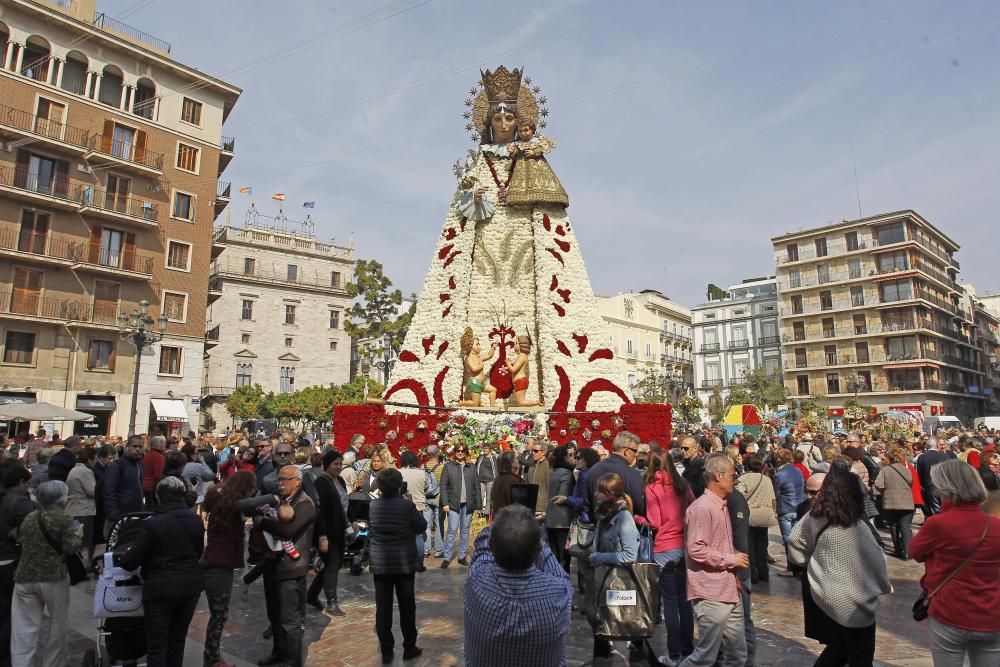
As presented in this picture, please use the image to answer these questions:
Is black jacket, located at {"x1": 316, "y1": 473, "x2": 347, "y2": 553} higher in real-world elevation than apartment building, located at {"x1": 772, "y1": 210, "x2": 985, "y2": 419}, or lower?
lower

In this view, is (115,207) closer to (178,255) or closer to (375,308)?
(178,255)

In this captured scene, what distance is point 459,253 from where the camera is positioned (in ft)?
66.1

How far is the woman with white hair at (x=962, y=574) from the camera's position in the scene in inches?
141

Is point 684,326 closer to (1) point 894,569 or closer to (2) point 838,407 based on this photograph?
(2) point 838,407

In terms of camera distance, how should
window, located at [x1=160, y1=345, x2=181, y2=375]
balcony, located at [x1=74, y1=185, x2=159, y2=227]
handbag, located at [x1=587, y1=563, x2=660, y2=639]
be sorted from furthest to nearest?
window, located at [x1=160, y1=345, x2=181, y2=375] < balcony, located at [x1=74, y1=185, x2=159, y2=227] < handbag, located at [x1=587, y1=563, x2=660, y2=639]

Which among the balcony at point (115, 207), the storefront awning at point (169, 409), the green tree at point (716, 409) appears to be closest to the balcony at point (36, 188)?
the balcony at point (115, 207)

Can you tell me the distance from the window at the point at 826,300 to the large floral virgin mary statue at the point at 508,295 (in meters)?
36.1

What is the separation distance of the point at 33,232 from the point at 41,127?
4200 millimetres

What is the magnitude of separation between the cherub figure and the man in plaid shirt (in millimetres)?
14737

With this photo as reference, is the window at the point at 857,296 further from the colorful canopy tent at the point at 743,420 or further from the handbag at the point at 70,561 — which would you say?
the handbag at the point at 70,561

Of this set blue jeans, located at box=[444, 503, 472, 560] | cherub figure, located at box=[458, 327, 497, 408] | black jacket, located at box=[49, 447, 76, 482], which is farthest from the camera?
cherub figure, located at box=[458, 327, 497, 408]

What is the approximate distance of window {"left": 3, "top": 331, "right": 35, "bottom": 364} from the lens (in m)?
24.3

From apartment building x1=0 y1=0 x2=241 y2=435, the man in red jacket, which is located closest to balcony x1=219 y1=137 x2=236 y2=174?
apartment building x1=0 y1=0 x2=241 y2=435

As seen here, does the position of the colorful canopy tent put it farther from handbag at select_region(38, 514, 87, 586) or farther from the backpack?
handbag at select_region(38, 514, 87, 586)
